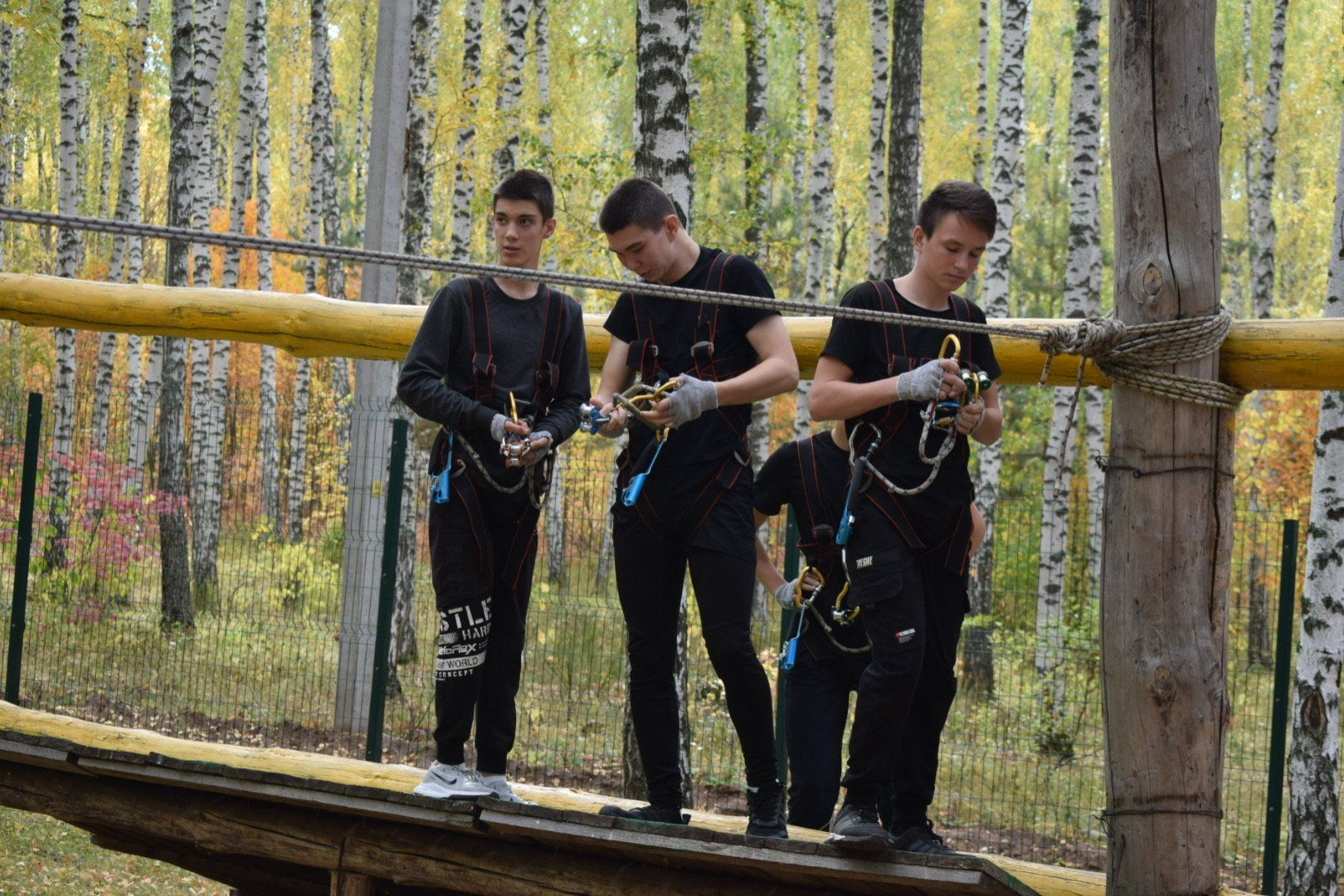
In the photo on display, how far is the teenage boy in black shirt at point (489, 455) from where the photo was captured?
12.6ft

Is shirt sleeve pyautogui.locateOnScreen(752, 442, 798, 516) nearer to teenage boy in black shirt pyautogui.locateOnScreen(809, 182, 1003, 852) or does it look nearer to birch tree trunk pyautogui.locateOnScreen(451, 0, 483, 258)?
teenage boy in black shirt pyautogui.locateOnScreen(809, 182, 1003, 852)

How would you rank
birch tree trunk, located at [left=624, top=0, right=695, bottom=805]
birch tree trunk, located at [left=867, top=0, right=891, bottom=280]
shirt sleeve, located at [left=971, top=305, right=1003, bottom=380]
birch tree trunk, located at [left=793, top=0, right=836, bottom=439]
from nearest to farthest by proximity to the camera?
shirt sleeve, located at [left=971, top=305, right=1003, bottom=380] < birch tree trunk, located at [left=624, top=0, right=695, bottom=805] < birch tree trunk, located at [left=867, top=0, right=891, bottom=280] < birch tree trunk, located at [left=793, top=0, right=836, bottom=439]

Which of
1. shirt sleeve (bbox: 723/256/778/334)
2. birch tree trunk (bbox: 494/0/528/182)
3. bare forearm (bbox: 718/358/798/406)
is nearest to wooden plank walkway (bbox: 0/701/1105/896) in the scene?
bare forearm (bbox: 718/358/798/406)

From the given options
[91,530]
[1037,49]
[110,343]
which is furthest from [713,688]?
[1037,49]

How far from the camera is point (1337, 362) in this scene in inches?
152

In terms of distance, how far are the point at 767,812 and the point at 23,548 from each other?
5350 millimetres

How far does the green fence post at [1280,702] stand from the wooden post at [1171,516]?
2.71m

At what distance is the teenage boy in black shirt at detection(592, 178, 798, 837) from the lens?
3.63m

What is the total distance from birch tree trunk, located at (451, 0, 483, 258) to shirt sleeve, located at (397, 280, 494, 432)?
27.7 feet

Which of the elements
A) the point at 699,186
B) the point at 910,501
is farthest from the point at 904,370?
the point at 699,186

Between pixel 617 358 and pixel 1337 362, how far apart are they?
2033mm

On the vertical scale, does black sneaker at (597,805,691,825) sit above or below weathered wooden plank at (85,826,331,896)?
above

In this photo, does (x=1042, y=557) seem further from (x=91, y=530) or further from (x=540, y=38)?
(x=540, y=38)

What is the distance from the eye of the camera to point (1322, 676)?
19.7 ft
